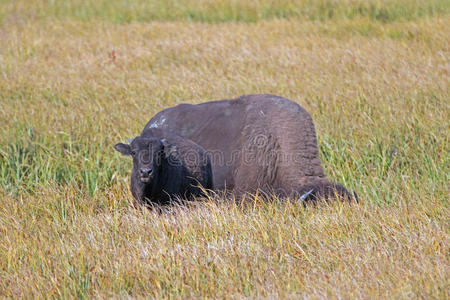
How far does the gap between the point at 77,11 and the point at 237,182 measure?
1131cm

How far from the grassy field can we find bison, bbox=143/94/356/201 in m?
0.45

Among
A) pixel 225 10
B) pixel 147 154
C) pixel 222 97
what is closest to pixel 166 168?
pixel 147 154

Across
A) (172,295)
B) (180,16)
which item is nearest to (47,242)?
(172,295)

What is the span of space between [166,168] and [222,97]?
10.8 ft

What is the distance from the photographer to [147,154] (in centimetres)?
625

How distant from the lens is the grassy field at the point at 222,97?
457 centimetres

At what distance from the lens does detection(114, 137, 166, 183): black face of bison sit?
6.07 metres

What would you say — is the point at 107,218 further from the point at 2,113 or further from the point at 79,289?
the point at 2,113

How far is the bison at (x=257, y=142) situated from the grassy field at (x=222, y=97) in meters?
0.45

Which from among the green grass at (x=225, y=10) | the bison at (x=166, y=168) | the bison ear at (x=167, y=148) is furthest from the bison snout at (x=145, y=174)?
the green grass at (x=225, y=10)

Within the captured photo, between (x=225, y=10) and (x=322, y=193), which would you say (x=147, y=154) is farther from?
(x=225, y=10)

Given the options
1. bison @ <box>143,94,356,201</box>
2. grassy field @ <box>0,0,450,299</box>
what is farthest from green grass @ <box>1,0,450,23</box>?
bison @ <box>143,94,356,201</box>

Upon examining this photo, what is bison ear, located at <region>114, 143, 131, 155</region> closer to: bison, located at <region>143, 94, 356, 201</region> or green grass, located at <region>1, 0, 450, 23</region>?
bison, located at <region>143, 94, 356, 201</region>

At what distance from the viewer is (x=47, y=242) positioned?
17.3ft
